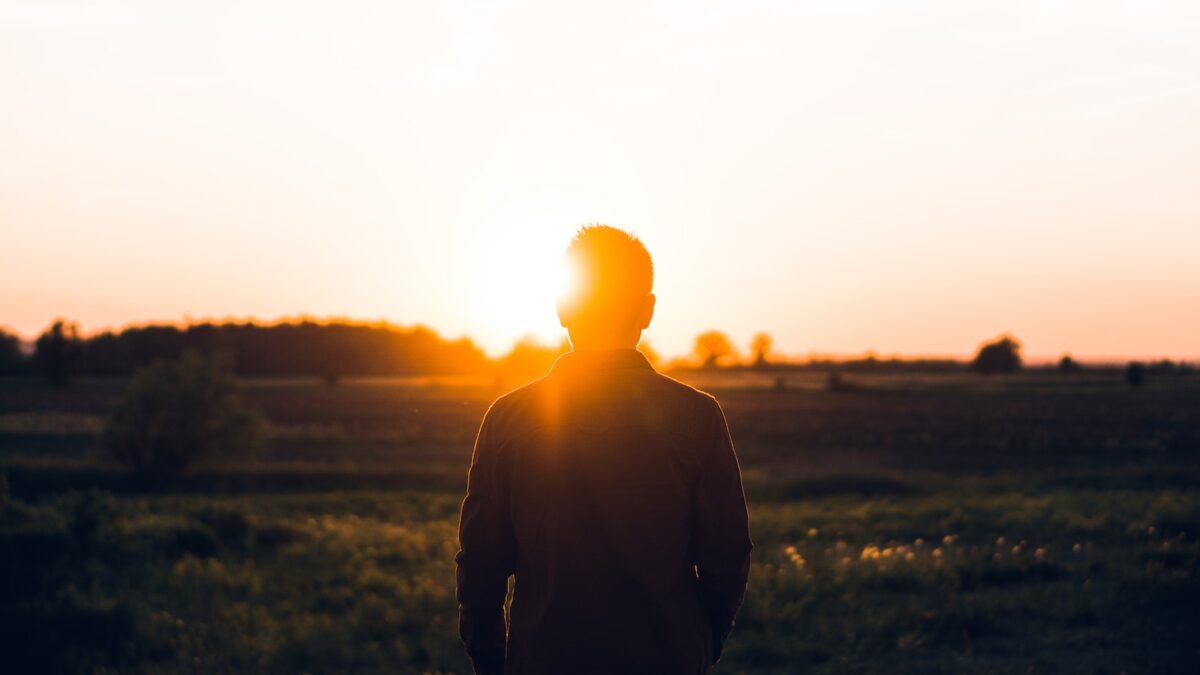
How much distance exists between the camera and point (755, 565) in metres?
11.7

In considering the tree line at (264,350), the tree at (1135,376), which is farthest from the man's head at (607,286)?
the tree at (1135,376)

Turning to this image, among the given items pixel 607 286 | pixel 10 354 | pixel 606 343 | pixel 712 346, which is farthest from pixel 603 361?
pixel 712 346

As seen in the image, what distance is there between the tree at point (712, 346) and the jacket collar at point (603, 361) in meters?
139

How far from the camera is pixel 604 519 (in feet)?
8.92

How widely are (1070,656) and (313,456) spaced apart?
1574 inches

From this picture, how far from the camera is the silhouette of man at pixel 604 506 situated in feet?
8.97

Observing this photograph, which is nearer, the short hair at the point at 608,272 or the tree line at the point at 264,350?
the short hair at the point at 608,272

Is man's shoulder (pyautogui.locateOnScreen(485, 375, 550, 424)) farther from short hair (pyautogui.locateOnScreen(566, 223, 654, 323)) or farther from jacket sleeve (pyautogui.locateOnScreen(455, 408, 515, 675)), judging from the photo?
short hair (pyautogui.locateOnScreen(566, 223, 654, 323))

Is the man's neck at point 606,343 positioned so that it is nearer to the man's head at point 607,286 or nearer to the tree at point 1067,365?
the man's head at point 607,286

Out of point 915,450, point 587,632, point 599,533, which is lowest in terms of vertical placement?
point 915,450

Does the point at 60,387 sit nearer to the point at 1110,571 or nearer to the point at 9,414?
the point at 9,414

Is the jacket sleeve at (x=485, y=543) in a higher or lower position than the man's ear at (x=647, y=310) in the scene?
lower

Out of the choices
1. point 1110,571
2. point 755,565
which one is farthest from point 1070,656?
point 755,565

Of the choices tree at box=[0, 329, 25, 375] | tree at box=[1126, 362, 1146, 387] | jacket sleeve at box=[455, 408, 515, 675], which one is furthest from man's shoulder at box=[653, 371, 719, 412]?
tree at box=[1126, 362, 1146, 387]
